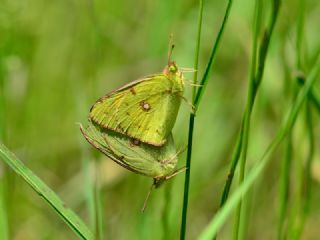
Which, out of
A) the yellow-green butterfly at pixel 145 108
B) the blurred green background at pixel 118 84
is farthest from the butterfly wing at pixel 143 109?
the blurred green background at pixel 118 84

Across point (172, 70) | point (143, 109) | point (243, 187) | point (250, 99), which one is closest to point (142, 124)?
point (143, 109)

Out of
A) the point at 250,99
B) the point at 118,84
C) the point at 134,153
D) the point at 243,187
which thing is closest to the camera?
the point at 243,187

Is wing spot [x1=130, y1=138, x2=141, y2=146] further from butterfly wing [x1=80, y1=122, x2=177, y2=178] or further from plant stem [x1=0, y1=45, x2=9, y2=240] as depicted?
plant stem [x1=0, y1=45, x2=9, y2=240]

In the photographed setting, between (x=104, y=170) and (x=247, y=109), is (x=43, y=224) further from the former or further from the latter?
(x=247, y=109)

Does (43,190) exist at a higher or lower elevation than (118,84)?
higher

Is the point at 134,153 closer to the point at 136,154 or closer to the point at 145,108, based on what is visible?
the point at 136,154

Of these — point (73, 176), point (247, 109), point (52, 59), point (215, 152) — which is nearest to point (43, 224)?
point (73, 176)

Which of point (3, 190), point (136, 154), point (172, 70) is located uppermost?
point (172, 70)

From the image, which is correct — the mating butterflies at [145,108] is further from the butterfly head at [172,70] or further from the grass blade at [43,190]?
the grass blade at [43,190]
